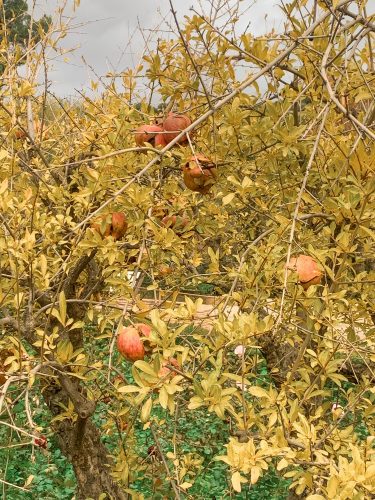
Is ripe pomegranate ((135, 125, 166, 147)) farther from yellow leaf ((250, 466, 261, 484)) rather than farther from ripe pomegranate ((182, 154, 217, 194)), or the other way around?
yellow leaf ((250, 466, 261, 484))

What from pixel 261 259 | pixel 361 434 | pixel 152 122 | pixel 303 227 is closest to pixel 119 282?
pixel 261 259

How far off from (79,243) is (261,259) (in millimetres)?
580

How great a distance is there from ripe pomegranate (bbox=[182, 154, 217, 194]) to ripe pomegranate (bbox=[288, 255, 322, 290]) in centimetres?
39

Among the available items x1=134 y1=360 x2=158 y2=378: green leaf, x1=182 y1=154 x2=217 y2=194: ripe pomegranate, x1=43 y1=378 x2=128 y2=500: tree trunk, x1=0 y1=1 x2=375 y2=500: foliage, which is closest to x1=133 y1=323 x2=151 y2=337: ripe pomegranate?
x1=0 y1=1 x2=375 y2=500: foliage

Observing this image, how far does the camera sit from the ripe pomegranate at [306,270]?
1405 millimetres

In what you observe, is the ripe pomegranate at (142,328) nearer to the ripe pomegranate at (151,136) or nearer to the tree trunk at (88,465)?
the ripe pomegranate at (151,136)

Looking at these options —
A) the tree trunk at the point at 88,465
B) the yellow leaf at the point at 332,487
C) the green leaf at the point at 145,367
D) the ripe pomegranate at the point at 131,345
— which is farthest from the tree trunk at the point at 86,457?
the yellow leaf at the point at 332,487

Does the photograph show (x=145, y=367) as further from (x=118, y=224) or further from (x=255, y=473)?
(x=118, y=224)

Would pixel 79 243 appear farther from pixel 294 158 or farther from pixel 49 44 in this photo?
pixel 49 44

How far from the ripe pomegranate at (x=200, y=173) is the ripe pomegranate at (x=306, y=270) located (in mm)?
390

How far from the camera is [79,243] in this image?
65.9 inches

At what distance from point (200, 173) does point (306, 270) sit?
16.9 inches

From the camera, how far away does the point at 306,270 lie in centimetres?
141

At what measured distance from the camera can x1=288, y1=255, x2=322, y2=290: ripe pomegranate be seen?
1.41 m
